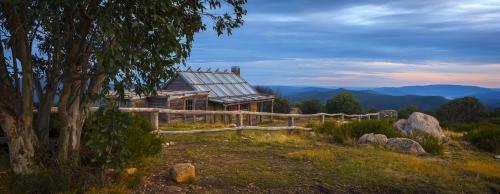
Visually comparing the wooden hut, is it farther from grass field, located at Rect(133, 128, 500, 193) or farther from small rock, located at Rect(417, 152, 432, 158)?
small rock, located at Rect(417, 152, 432, 158)

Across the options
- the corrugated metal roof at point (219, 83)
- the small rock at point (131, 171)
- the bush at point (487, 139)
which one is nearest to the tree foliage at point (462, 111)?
the corrugated metal roof at point (219, 83)

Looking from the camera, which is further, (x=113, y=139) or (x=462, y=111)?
(x=462, y=111)

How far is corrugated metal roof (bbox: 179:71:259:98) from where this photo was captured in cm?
2831

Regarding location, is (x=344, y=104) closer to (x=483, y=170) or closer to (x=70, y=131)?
(x=483, y=170)

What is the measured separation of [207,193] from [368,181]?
9.62 feet

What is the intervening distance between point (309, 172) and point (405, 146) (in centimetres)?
475

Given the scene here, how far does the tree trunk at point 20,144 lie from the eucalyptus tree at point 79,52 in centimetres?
1

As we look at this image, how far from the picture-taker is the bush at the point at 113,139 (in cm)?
552

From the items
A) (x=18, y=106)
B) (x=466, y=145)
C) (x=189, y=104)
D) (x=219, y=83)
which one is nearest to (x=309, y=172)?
(x=18, y=106)

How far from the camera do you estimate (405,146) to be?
454 inches

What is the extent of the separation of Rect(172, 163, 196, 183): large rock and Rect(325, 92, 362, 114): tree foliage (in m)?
37.3

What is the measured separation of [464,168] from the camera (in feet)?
29.8

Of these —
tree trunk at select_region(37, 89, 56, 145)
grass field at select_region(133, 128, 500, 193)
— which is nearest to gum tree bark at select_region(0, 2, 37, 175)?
tree trunk at select_region(37, 89, 56, 145)

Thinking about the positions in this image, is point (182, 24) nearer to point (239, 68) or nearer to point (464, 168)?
point (464, 168)
